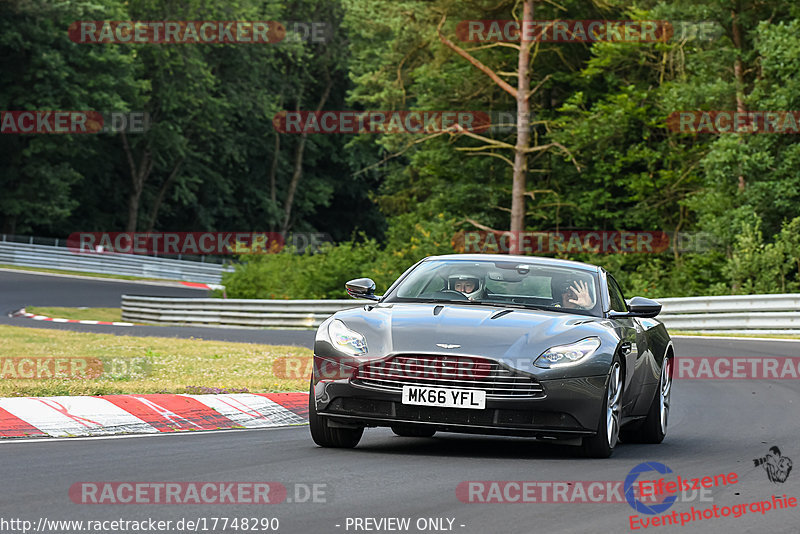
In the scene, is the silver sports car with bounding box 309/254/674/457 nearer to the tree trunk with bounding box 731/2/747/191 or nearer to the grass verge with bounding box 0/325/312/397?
the grass verge with bounding box 0/325/312/397

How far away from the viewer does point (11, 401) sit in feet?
33.6

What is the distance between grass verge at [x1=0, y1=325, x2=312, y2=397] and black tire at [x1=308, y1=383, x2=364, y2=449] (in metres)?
3.17

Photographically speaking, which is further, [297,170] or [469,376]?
[297,170]

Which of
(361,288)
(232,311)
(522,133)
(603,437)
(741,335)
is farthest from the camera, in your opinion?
(522,133)

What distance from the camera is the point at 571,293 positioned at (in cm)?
980

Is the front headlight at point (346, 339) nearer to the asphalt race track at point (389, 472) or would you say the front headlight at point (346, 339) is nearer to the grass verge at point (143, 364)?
the asphalt race track at point (389, 472)

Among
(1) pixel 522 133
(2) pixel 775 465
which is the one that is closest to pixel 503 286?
(2) pixel 775 465

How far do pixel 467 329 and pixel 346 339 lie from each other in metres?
0.82

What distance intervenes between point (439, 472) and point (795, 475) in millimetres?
2233

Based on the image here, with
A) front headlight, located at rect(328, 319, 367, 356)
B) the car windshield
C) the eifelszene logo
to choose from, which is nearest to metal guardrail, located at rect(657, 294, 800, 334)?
the car windshield

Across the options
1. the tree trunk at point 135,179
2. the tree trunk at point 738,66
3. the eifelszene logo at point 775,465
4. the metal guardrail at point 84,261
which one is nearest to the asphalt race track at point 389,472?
the eifelszene logo at point 775,465

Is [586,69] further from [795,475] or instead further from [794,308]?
[795,475]

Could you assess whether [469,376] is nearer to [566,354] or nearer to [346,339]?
[566,354]

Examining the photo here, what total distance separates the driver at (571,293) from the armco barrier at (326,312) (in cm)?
1432
